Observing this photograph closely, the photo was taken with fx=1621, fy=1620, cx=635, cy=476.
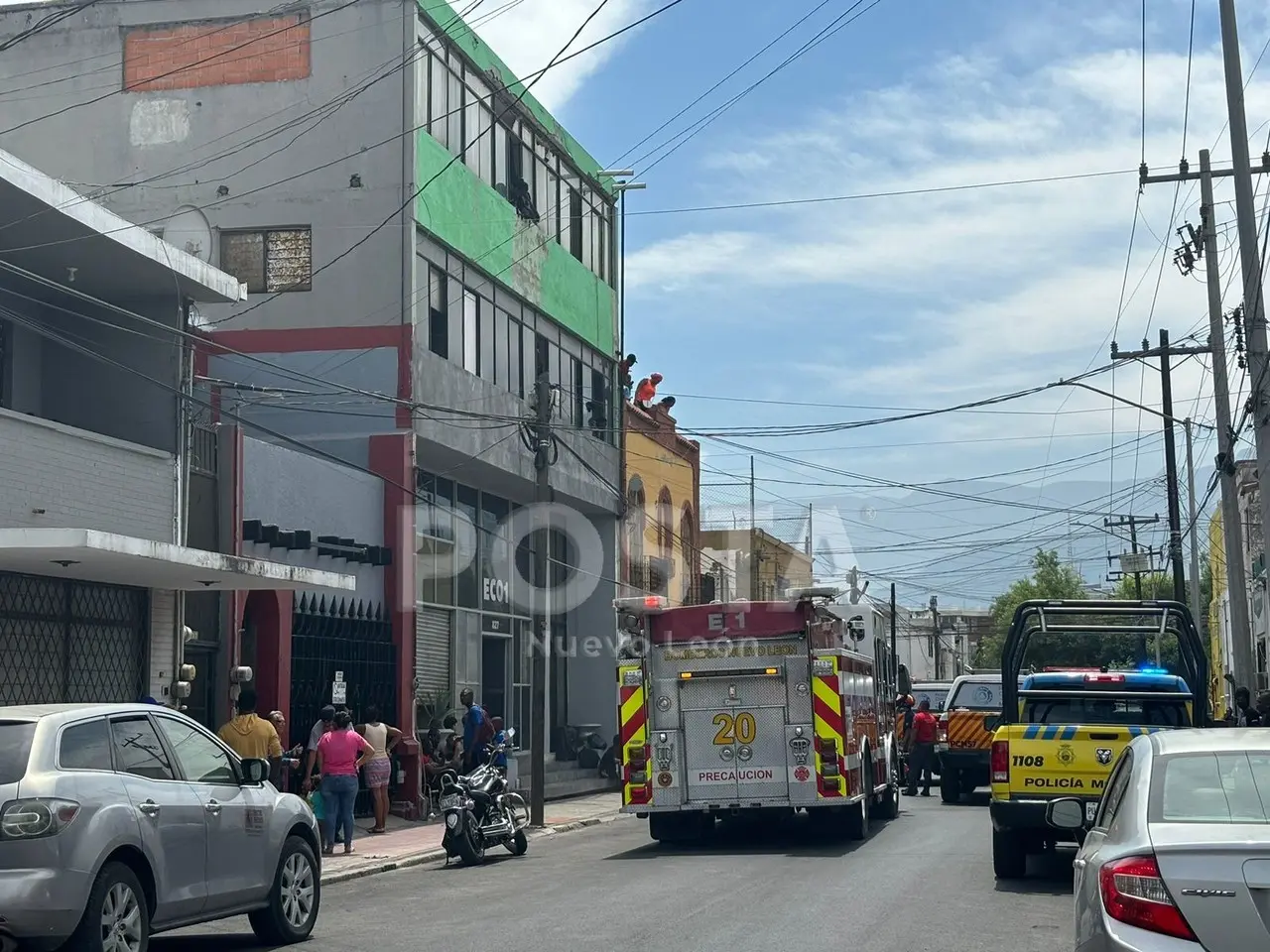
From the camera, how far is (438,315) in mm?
28266

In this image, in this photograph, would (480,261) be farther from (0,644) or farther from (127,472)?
(0,644)

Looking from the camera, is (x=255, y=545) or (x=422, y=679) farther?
(x=422, y=679)

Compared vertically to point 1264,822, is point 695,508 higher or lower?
higher

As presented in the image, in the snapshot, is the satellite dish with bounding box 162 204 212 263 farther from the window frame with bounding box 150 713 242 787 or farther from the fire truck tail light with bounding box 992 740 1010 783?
the window frame with bounding box 150 713 242 787

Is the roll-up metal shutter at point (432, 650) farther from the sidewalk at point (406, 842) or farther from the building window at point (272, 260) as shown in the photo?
the building window at point (272, 260)

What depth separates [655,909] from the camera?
12430 millimetres

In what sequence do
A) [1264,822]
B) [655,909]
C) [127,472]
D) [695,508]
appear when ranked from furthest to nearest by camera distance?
[695,508]
[127,472]
[655,909]
[1264,822]

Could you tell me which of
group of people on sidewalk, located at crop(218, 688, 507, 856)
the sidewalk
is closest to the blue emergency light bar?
group of people on sidewalk, located at crop(218, 688, 507, 856)

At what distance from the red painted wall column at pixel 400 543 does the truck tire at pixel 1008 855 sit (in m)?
13.3

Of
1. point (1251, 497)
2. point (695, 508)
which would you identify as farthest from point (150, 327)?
point (1251, 497)

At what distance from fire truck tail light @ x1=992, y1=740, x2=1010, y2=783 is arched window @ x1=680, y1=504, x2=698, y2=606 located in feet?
97.5

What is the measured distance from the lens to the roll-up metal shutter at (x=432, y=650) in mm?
27250

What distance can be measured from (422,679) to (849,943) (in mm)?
17801

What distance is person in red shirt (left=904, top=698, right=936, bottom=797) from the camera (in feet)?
96.7
